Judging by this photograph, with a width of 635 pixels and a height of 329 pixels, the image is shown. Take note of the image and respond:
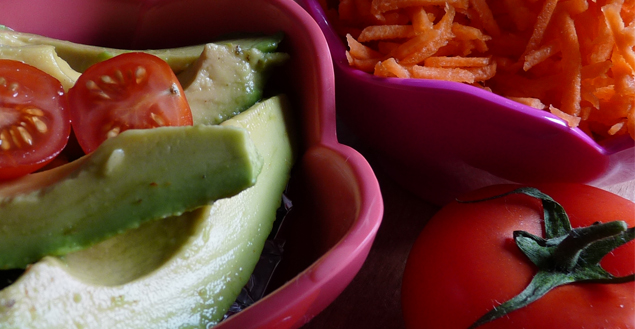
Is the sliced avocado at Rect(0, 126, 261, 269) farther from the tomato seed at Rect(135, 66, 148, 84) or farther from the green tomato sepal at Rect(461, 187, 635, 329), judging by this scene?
the green tomato sepal at Rect(461, 187, 635, 329)

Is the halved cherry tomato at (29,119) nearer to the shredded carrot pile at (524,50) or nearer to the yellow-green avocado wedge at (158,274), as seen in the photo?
the yellow-green avocado wedge at (158,274)

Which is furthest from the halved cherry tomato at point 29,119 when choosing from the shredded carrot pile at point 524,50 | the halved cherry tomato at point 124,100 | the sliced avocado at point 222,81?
the shredded carrot pile at point 524,50

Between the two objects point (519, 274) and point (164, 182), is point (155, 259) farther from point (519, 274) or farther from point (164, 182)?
point (519, 274)

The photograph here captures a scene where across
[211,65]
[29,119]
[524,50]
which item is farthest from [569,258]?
[29,119]

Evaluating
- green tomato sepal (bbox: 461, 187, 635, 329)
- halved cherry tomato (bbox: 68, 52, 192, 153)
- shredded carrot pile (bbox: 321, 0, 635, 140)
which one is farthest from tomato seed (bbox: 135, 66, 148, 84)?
green tomato sepal (bbox: 461, 187, 635, 329)

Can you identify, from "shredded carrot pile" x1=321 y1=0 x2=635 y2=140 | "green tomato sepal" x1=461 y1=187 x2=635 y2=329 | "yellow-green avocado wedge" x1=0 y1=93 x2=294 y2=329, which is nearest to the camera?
"yellow-green avocado wedge" x1=0 y1=93 x2=294 y2=329
